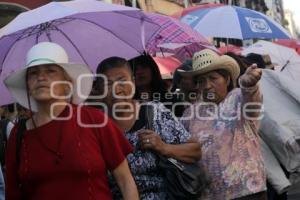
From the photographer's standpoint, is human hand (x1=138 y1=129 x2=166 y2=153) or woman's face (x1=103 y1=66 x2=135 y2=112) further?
woman's face (x1=103 y1=66 x2=135 y2=112)

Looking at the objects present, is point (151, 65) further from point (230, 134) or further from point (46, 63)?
point (46, 63)

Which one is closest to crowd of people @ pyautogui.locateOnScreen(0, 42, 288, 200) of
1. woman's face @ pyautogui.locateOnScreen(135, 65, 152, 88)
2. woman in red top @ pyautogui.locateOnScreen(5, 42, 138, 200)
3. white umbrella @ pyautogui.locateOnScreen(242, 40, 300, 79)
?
woman in red top @ pyautogui.locateOnScreen(5, 42, 138, 200)

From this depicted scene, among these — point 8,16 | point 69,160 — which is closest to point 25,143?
point 69,160

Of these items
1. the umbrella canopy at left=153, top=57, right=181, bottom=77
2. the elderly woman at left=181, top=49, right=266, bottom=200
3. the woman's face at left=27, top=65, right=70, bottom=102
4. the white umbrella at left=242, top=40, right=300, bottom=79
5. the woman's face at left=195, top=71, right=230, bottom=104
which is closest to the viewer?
the woman's face at left=27, top=65, right=70, bottom=102

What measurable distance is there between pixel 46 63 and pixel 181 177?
3.22 ft

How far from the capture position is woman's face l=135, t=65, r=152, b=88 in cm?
442

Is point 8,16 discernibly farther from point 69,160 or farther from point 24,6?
point 69,160

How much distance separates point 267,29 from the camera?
24.6ft

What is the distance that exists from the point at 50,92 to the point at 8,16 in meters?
9.06

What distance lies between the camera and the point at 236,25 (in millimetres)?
7684

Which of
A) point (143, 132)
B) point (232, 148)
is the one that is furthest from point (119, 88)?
point (232, 148)

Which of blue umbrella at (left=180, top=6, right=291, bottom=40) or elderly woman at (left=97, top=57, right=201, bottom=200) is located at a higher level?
blue umbrella at (left=180, top=6, right=291, bottom=40)

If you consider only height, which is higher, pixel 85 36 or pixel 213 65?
pixel 85 36

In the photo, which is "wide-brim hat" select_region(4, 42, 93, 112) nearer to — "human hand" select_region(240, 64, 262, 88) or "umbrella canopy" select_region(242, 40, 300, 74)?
"human hand" select_region(240, 64, 262, 88)
